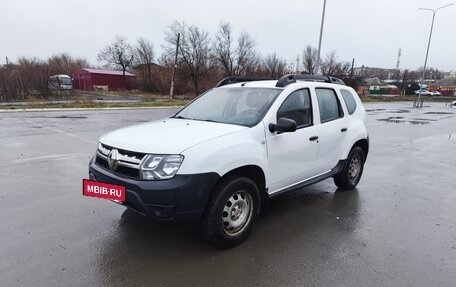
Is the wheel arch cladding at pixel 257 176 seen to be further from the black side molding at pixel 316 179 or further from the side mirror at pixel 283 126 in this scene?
the side mirror at pixel 283 126

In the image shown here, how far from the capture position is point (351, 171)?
580 cm

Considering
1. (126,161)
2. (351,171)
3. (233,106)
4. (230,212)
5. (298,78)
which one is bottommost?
(351,171)

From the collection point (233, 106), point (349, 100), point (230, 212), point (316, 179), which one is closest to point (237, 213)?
point (230, 212)

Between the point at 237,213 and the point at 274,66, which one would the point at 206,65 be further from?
the point at 237,213

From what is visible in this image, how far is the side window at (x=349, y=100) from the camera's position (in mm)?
5528

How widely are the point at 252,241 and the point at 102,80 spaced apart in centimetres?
5758

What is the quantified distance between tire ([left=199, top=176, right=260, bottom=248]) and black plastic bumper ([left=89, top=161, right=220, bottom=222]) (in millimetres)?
136

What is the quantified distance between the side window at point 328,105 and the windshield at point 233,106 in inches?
33.8

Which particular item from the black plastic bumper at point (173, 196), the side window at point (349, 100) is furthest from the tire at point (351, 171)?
the black plastic bumper at point (173, 196)

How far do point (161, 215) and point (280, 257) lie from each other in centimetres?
130

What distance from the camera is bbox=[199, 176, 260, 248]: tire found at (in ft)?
11.1

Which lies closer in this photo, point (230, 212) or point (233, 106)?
point (230, 212)

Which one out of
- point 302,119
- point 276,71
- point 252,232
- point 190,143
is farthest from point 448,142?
point 276,71

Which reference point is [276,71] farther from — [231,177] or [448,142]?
[231,177]
